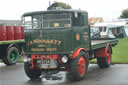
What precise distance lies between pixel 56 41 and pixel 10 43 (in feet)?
17.5

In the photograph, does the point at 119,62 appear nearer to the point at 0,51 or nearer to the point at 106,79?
the point at 106,79

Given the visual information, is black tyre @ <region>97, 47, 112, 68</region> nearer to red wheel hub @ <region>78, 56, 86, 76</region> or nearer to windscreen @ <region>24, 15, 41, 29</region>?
red wheel hub @ <region>78, 56, 86, 76</region>

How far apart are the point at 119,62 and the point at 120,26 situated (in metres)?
26.3

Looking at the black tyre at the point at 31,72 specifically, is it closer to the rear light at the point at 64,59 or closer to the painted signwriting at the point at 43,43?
the painted signwriting at the point at 43,43

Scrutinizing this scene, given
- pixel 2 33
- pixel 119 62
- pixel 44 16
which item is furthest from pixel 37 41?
pixel 119 62

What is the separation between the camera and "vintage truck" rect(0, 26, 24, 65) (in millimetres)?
11914

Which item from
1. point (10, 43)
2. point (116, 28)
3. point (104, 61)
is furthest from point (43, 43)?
point (116, 28)

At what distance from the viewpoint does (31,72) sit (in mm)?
8484

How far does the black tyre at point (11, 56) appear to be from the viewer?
1218 cm

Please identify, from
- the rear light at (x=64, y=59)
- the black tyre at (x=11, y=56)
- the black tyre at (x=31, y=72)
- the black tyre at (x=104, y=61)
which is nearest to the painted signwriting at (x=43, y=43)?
the rear light at (x=64, y=59)

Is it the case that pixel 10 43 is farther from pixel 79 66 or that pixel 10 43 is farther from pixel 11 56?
pixel 79 66

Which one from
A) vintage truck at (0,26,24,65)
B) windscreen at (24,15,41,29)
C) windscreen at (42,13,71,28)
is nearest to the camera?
windscreen at (42,13,71,28)

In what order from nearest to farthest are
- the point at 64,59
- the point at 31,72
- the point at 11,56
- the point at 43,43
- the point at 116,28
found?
the point at 64,59 → the point at 43,43 → the point at 31,72 → the point at 11,56 → the point at 116,28

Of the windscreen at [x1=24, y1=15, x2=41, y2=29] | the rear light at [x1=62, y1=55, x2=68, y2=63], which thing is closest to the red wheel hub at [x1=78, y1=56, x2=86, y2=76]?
the rear light at [x1=62, y1=55, x2=68, y2=63]
